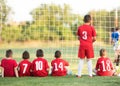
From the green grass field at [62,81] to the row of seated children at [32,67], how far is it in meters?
0.35

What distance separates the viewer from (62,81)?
11852mm

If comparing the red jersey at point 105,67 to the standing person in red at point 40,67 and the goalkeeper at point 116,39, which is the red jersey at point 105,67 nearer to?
the standing person in red at point 40,67

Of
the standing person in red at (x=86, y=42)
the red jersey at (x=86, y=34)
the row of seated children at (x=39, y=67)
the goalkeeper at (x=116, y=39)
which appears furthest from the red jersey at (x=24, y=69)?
the goalkeeper at (x=116, y=39)

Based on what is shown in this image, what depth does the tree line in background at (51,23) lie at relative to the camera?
55.4 feet

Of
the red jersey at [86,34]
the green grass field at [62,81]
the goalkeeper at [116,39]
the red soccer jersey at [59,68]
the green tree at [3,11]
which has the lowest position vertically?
the green grass field at [62,81]

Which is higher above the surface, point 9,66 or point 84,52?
point 84,52

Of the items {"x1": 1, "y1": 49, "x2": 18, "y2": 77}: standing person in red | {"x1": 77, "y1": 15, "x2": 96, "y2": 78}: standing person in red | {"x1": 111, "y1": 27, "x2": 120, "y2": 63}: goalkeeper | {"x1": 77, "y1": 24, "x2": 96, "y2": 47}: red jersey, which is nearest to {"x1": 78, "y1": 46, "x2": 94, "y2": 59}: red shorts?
{"x1": 77, "y1": 15, "x2": 96, "y2": 78}: standing person in red

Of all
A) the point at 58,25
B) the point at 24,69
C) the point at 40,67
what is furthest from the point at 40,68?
the point at 58,25

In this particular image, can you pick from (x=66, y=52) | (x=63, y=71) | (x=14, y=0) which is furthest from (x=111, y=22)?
(x=63, y=71)

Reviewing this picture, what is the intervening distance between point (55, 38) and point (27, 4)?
2.38 meters

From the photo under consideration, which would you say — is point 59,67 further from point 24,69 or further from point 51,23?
point 51,23

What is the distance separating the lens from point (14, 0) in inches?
653

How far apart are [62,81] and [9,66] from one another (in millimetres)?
1742

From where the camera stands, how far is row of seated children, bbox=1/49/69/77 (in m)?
13.0
